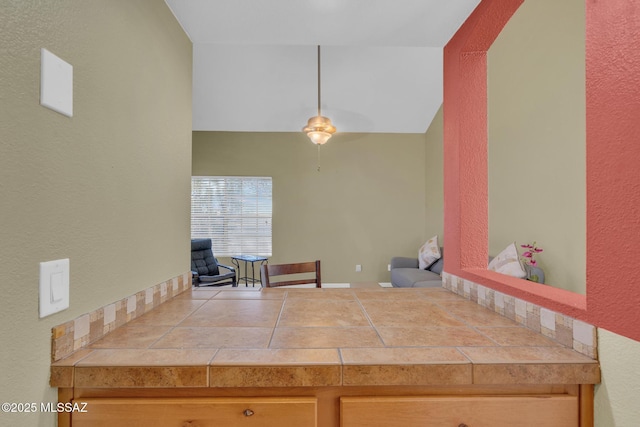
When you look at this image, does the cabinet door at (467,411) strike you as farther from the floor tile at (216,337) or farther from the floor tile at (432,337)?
the floor tile at (216,337)

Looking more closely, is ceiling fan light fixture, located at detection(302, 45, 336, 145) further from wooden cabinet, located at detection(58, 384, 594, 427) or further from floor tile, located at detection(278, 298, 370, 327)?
wooden cabinet, located at detection(58, 384, 594, 427)

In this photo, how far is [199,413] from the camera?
728mm

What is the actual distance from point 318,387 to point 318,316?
1.09 feet

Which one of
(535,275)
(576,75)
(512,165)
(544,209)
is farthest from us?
(512,165)

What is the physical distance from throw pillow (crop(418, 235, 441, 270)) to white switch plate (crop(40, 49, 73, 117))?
4230 mm

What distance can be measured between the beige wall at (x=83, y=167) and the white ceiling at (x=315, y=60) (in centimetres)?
40

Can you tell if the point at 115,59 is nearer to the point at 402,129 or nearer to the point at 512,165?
the point at 512,165

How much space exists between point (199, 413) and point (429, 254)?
4.02m

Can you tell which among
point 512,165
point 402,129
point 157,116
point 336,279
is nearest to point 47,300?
point 157,116

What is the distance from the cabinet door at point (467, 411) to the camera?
734mm

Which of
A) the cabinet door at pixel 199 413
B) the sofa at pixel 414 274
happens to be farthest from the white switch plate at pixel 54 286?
the sofa at pixel 414 274

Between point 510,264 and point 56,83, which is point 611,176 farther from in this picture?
point 510,264

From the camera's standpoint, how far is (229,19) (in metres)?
1.40

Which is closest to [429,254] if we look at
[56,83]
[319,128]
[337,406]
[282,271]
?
[319,128]
